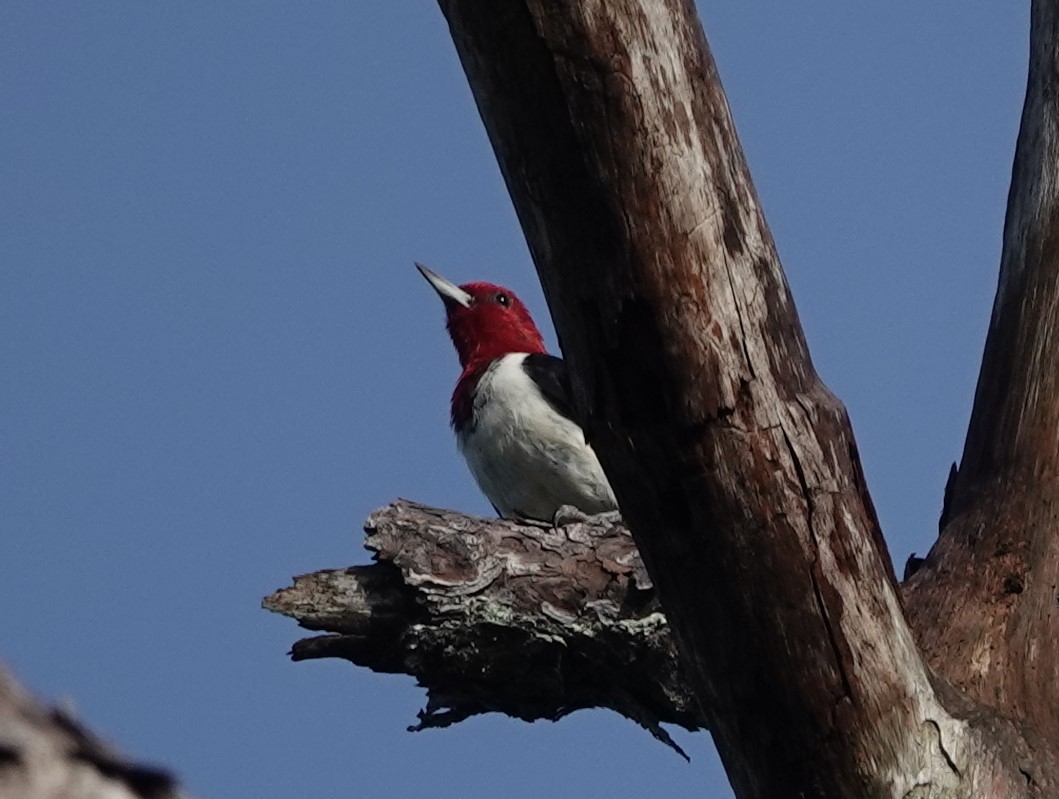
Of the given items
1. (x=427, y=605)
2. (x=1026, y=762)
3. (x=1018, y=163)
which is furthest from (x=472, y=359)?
(x=1026, y=762)

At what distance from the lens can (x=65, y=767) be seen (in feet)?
→ 3.58

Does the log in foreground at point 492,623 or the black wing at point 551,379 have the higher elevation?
the black wing at point 551,379

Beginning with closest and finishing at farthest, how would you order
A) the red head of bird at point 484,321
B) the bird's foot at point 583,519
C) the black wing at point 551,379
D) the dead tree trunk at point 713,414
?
the dead tree trunk at point 713,414 < the bird's foot at point 583,519 < the black wing at point 551,379 < the red head of bird at point 484,321

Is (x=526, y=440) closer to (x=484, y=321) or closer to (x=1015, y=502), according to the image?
(x=484, y=321)

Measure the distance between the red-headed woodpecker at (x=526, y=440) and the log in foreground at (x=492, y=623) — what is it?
1.64 m

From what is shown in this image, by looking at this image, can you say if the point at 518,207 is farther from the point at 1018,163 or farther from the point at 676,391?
the point at 1018,163

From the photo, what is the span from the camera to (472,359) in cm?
851

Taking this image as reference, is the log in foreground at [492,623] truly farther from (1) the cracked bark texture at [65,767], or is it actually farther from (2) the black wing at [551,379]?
(1) the cracked bark texture at [65,767]

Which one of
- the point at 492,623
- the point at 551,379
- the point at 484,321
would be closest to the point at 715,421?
the point at 492,623

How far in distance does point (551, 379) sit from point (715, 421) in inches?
181

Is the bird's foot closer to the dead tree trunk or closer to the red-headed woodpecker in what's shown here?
the red-headed woodpecker

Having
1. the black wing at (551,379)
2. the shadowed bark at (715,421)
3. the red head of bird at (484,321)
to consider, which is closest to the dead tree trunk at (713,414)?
the shadowed bark at (715,421)

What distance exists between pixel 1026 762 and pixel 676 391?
1146mm

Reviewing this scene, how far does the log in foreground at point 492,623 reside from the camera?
4.70 m
